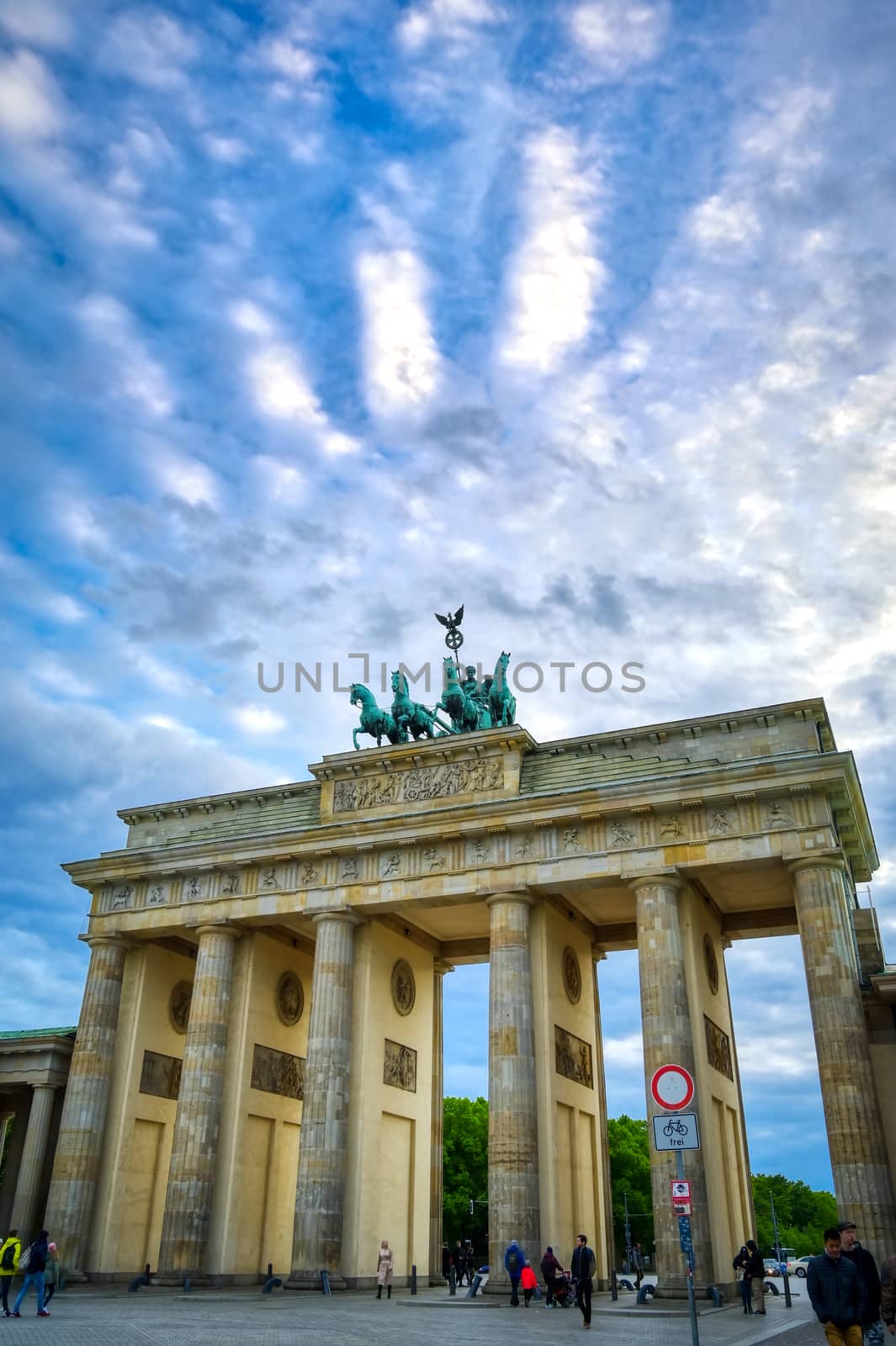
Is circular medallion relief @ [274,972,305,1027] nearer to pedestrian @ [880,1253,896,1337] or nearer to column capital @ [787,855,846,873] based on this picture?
column capital @ [787,855,846,873]

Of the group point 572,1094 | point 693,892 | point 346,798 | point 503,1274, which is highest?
point 346,798

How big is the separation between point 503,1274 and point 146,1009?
16418 millimetres

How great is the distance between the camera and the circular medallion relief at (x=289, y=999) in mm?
38719

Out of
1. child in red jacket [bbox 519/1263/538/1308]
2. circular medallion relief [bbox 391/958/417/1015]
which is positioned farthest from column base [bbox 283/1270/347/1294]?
circular medallion relief [bbox 391/958/417/1015]

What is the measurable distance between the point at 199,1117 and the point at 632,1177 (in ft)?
180

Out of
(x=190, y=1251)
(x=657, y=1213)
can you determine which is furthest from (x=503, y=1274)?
(x=190, y=1251)

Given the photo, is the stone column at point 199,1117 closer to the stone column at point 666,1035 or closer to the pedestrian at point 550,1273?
the pedestrian at point 550,1273

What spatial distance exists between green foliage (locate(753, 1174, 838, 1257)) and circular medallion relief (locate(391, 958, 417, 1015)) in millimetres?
90114

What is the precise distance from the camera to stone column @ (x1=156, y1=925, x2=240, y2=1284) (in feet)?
106

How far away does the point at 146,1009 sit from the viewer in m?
38.7

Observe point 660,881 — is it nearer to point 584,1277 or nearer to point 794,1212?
point 584,1277

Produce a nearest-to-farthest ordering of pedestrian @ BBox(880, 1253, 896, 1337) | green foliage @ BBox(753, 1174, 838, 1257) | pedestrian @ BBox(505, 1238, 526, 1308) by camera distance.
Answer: pedestrian @ BBox(880, 1253, 896, 1337) → pedestrian @ BBox(505, 1238, 526, 1308) → green foliage @ BBox(753, 1174, 838, 1257)

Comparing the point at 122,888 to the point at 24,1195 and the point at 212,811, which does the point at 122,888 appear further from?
the point at 24,1195

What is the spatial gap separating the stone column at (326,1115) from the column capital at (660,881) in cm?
934
